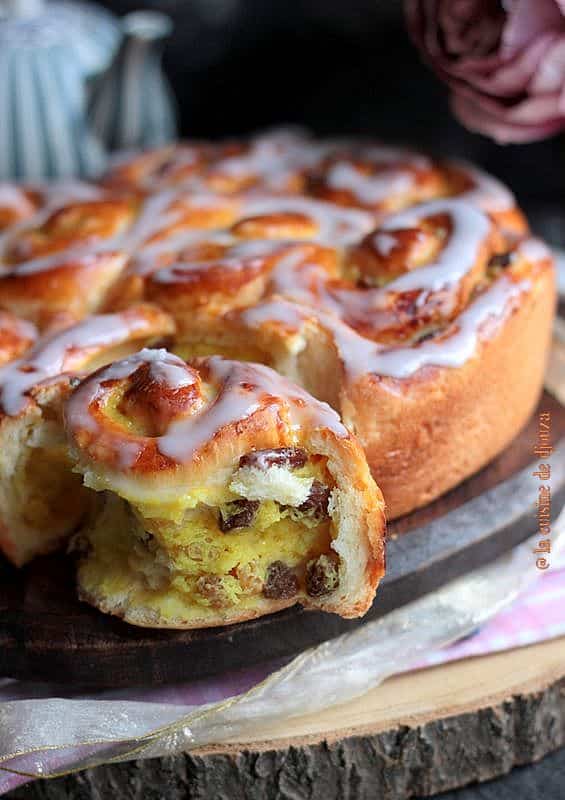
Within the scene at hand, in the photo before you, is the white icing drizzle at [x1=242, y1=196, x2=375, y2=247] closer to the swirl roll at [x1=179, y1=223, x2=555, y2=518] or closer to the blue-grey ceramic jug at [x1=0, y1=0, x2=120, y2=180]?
the swirl roll at [x1=179, y1=223, x2=555, y2=518]

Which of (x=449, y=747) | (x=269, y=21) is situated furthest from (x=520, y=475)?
(x=269, y=21)

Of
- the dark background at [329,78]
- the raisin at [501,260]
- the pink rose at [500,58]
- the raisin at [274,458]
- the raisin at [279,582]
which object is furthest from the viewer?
the dark background at [329,78]

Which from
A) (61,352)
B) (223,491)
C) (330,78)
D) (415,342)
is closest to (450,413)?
→ (415,342)

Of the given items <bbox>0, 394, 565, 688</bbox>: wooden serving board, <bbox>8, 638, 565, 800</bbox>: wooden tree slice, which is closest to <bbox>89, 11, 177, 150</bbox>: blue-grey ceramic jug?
<bbox>0, 394, 565, 688</bbox>: wooden serving board

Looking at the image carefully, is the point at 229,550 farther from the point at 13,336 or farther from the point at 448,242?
the point at 448,242

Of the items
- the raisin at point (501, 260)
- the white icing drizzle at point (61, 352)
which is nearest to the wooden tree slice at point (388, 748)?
the white icing drizzle at point (61, 352)

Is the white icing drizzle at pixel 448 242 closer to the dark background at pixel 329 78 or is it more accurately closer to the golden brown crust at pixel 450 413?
the golden brown crust at pixel 450 413
